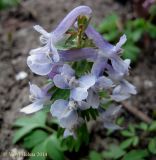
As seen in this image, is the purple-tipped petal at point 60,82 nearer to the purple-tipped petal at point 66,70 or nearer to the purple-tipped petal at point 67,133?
the purple-tipped petal at point 66,70

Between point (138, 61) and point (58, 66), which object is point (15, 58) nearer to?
point (138, 61)

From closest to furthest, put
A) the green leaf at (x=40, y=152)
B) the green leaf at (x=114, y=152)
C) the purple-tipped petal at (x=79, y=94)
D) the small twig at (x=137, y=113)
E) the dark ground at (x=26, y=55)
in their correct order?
1. the purple-tipped petal at (x=79, y=94)
2. the green leaf at (x=40, y=152)
3. the green leaf at (x=114, y=152)
4. the small twig at (x=137, y=113)
5. the dark ground at (x=26, y=55)

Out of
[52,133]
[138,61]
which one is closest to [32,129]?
[52,133]

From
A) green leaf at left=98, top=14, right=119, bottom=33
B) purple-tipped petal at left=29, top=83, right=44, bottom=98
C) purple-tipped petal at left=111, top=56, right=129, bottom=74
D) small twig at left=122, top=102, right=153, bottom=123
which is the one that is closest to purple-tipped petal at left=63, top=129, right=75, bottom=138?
purple-tipped petal at left=29, top=83, right=44, bottom=98

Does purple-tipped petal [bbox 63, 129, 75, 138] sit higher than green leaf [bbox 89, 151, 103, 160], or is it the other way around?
purple-tipped petal [bbox 63, 129, 75, 138]

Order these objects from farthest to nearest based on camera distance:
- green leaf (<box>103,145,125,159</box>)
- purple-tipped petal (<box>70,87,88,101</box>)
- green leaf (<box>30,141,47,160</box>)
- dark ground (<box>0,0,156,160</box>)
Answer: dark ground (<box>0,0,156,160</box>) → green leaf (<box>103,145,125,159</box>) → green leaf (<box>30,141,47,160</box>) → purple-tipped petal (<box>70,87,88,101</box>)

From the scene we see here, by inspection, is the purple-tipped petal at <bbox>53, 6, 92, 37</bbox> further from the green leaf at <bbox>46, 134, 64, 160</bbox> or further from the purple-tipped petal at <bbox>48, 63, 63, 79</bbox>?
the green leaf at <bbox>46, 134, 64, 160</bbox>

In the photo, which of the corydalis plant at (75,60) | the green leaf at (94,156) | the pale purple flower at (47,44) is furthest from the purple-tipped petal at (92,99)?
the green leaf at (94,156)
